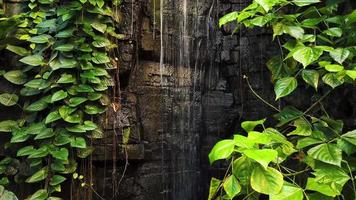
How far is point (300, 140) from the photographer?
64.5 inches

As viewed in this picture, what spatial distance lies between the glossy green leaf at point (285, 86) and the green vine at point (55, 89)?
1.05 meters

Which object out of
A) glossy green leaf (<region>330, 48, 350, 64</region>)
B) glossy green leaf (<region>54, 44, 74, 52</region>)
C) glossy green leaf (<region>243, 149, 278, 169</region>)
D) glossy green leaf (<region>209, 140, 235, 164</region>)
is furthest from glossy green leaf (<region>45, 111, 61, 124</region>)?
glossy green leaf (<region>330, 48, 350, 64</region>)

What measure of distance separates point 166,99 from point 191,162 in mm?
535

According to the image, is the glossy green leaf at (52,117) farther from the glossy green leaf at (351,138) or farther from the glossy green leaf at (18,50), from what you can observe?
the glossy green leaf at (351,138)

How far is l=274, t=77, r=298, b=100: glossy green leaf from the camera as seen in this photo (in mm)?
1726

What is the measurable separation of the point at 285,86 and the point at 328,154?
38 cm

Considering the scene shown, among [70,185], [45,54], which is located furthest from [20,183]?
[45,54]

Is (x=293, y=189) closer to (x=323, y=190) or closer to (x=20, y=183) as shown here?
(x=323, y=190)

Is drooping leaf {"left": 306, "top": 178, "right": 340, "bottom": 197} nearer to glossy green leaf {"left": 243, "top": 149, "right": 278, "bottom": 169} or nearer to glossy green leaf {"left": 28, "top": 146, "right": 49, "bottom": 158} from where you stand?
glossy green leaf {"left": 243, "top": 149, "right": 278, "bottom": 169}

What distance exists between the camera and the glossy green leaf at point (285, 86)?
1726 mm

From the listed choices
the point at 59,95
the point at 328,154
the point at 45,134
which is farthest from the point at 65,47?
the point at 328,154

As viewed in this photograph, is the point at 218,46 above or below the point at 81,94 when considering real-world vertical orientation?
above

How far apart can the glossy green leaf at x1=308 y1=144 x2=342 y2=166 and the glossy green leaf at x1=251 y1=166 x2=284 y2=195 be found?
254mm

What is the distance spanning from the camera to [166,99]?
9.53 feet
